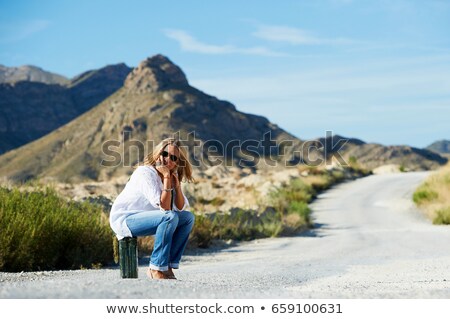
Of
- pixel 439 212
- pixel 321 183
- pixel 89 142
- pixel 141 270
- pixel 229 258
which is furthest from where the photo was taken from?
pixel 89 142

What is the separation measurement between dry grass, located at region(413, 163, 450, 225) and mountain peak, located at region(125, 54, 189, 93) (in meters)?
94.1

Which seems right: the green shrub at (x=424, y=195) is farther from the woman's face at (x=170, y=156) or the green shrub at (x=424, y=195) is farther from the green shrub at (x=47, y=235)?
the woman's face at (x=170, y=156)

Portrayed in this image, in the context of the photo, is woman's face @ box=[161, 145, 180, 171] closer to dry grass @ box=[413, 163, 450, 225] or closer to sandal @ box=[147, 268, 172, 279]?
sandal @ box=[147, 268, 172, 279]

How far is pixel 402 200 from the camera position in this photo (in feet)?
82.8

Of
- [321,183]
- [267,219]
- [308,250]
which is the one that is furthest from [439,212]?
[321,183]

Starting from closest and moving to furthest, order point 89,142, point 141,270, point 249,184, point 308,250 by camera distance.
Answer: point 141,270 → point 308,250 → point 249,184 → point 89,142

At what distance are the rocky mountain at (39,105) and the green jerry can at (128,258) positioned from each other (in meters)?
150

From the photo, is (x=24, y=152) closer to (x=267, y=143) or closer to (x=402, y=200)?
(x=267, y=143)

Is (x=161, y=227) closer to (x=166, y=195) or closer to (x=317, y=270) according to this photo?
(x=166, y=195)

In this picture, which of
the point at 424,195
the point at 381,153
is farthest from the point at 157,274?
the point at 381,153

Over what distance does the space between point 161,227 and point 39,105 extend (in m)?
173

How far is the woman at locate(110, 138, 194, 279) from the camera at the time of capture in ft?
22.9

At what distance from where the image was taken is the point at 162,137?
97312 mm

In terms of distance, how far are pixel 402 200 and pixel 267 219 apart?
8.62 m
